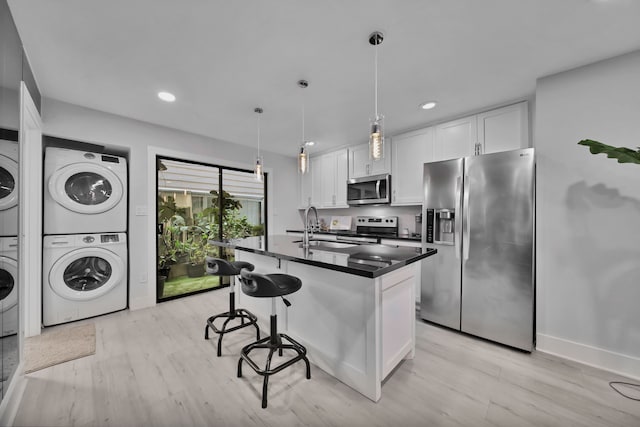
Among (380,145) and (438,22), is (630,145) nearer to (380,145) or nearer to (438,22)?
(438,22)

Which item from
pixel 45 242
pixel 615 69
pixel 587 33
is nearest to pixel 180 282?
pixel 45 242

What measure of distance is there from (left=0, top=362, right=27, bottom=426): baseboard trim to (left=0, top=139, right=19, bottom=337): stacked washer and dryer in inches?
13.0

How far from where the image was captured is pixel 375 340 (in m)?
1.57

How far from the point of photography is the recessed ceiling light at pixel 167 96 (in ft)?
8.28

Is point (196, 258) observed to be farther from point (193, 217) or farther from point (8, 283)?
point (8, 283)

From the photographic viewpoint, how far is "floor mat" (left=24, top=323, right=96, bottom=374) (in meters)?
2.04

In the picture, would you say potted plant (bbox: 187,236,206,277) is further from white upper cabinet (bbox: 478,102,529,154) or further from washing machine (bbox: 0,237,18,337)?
white upper cabinet (bbox: 478,102,529,154)

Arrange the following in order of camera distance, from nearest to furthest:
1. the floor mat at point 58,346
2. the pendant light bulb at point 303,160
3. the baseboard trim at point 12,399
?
1. the baseboard trim at point 12,399
2. the floor mat at point 58,346
3. the pendant light bulb at point 303,160

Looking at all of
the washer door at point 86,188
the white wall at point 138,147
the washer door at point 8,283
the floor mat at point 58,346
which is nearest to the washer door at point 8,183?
the washer door at point 8,283

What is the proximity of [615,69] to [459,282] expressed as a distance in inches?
83.9

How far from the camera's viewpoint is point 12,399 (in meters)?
1.54

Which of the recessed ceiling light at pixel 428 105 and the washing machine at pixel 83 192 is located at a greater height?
the recessed ceiling light at pixel 428 105

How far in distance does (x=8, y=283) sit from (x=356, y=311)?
2164 mm

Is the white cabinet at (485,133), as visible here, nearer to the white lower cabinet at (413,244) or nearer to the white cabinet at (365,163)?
the white cabinet at (365,163)
